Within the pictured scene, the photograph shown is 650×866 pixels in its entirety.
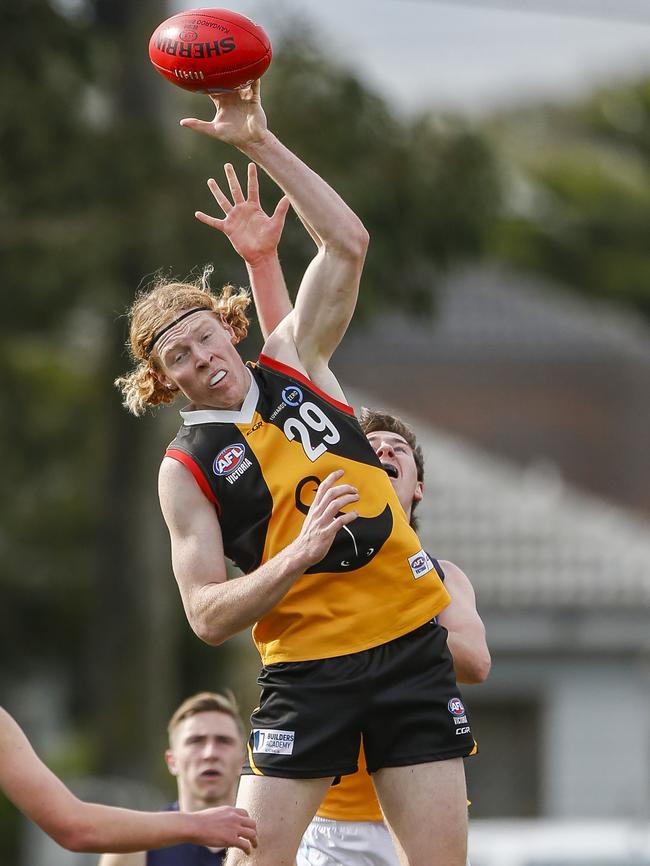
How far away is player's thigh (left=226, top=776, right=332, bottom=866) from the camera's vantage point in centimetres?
495

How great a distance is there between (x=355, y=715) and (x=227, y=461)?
2.78ft

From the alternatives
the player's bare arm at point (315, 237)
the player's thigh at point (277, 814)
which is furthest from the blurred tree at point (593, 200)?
the player's thigh at point (277, 814)

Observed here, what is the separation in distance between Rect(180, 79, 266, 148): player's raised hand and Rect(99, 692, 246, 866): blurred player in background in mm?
2530

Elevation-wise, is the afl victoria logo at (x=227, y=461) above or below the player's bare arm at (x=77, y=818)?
→ above

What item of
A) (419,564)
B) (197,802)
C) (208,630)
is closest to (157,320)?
(208,630)

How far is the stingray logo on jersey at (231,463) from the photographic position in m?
5.10

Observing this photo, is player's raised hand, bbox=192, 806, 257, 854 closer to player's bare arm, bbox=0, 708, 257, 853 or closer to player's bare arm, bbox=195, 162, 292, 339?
player's bare arm, bbox=0, 708, 257, 853

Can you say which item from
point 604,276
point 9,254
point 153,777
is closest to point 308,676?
point 9,254

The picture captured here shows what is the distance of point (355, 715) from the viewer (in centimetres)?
504

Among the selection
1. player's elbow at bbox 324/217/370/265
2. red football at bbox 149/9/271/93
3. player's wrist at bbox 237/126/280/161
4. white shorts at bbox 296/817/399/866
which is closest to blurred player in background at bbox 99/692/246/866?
white shorts at bbox 296/817/399/866

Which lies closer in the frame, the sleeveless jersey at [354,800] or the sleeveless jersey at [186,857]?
the sleeveless jersey at [354,800]

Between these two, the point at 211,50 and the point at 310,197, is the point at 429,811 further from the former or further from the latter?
the point at 211,50

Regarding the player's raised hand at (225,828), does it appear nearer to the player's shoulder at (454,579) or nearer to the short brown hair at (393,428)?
the player's shoulder at (454,579)

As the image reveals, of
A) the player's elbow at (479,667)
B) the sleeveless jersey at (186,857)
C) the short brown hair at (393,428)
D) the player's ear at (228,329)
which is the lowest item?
the sleeveless jersey at (186,857)
